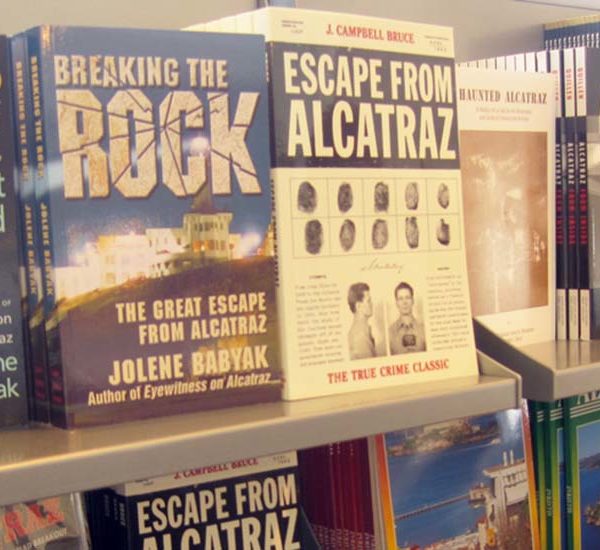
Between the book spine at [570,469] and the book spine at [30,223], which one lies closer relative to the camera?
the book spine at [30,223]

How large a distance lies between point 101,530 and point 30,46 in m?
0.46

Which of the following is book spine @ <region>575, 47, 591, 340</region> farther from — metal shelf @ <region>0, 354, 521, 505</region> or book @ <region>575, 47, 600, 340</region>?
metal shelf @ <region>0, 354, 521, 505</region>

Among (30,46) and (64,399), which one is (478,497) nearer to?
(64,399)

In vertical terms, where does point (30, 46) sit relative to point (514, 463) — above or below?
above

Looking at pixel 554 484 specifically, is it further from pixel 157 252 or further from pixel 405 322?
pixel 157 252

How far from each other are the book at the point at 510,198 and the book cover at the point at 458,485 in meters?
0.13

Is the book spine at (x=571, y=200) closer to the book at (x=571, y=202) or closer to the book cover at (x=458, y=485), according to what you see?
the book at (x=571, y=202)

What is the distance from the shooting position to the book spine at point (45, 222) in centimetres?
80

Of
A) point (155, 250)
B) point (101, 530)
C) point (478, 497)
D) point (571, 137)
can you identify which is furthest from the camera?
point (571, 137)

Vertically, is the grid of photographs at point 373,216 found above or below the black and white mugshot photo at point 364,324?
above

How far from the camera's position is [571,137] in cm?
128

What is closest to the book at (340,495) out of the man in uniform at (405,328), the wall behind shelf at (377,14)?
the man in uniform at (405,328)

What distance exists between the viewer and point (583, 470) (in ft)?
4.32

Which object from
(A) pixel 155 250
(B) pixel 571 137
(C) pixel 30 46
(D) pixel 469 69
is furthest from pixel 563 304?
(C) pixel 30 46
